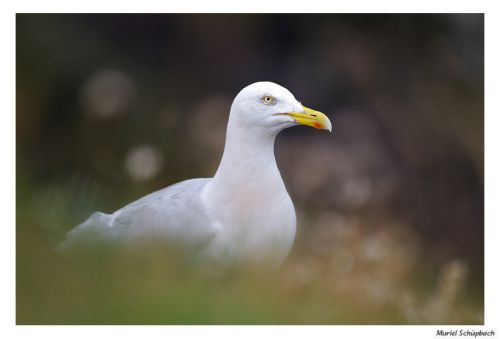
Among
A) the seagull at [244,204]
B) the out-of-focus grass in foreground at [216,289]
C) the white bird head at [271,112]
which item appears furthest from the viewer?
the white bird head at [271,112]

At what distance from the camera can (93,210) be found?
5.27 meters

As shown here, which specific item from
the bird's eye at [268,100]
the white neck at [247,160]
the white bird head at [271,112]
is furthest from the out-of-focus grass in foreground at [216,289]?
the bird's eye at [268,100]

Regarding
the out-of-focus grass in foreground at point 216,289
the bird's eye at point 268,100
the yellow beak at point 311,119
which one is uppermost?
the bird's eye at point 268,100

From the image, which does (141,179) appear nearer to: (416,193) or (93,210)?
(93,210)

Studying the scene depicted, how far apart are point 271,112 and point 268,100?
87mm

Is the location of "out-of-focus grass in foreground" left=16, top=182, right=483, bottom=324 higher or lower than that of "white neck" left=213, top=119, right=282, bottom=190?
lower

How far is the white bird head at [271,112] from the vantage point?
4.71 meters

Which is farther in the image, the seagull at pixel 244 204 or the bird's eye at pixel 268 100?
the bird's eye at pixel 268 100

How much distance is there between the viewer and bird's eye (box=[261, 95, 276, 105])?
4746mm

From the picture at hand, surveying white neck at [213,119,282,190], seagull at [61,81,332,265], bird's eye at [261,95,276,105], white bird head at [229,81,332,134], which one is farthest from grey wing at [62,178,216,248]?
bird's eye at [261,95,276,105]

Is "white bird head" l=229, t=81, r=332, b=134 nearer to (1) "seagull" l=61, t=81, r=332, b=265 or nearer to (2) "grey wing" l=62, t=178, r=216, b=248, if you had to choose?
(1) "seagull" l=61, t=81, r=332, b=265

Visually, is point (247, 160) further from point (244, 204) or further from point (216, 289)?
point (216, 289)

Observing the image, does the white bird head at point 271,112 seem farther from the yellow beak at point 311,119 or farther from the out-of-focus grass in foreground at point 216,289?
the out-of-focus grass in foreground at point 216,289
